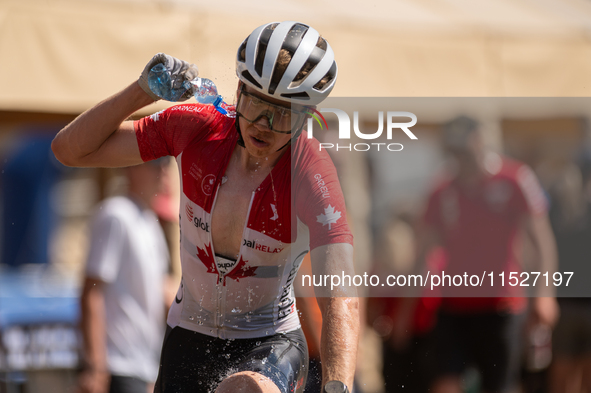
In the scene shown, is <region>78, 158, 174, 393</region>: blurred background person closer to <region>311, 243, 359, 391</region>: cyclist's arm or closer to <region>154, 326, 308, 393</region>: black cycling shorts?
<region>154, 326, 308, 393</region>: black cycling shorts

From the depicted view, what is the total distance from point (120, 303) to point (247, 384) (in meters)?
2.16

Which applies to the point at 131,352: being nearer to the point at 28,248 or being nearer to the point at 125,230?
the point at 125,230

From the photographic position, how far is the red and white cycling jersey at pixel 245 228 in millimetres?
2699

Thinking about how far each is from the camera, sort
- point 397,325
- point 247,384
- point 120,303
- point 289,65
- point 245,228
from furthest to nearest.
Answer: point 397,325, point 120,303, point 245,228, point 289,65, point 247,384

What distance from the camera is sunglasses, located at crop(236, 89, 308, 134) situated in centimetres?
263

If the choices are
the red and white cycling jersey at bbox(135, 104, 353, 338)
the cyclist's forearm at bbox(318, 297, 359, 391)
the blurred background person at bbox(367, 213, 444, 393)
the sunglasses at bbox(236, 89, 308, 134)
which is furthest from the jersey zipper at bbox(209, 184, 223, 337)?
the blurred background person at bbox(367, 213, 444, 393)

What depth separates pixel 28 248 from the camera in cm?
743

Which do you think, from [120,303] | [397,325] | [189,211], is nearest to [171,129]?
[189,211]

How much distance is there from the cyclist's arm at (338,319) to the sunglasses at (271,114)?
0.57m

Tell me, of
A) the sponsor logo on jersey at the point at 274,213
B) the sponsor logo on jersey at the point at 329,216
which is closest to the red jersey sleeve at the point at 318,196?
the sponsor logo on jersey at the point at 329,216

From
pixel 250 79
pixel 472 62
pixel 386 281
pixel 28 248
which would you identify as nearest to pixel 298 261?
pixel 250 79

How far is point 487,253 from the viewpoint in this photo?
4930mm

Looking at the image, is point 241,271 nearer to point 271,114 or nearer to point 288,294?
point 288,294

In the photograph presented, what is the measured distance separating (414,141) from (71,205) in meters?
4.62
